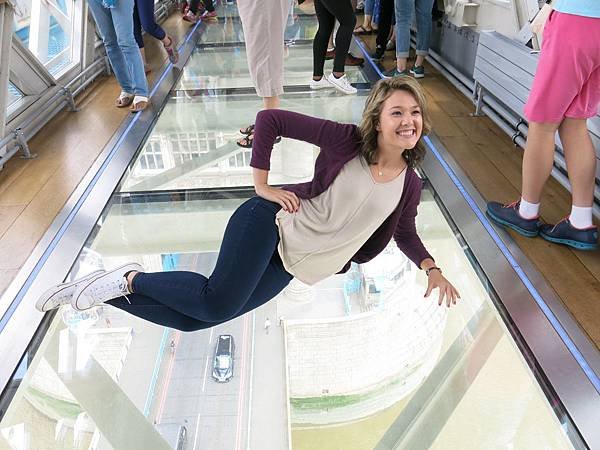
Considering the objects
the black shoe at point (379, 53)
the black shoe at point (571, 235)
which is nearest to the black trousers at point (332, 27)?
the black shoe at point (379, 53)

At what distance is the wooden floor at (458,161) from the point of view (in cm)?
199

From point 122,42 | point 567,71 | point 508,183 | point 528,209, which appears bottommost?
point 508,183

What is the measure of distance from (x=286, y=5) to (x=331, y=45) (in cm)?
253

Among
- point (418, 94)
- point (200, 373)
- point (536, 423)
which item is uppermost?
point (418, 94)

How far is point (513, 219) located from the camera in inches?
87.8

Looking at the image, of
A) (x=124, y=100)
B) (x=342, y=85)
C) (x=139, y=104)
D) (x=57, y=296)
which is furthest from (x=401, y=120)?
(x=124, y=100)

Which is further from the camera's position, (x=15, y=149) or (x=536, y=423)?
(x=15, y=149)

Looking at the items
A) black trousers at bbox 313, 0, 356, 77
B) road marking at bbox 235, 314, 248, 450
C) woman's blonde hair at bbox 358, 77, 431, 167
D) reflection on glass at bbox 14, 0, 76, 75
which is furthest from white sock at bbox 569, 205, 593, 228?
reflection on glass at bbox 14, 0, 76, 75

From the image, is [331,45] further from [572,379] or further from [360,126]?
[572,379]

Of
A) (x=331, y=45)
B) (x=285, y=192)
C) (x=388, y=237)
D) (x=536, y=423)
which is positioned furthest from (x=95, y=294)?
(x=331, y=45)

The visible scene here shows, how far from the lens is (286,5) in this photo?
255cm

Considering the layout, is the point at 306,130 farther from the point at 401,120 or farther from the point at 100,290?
the point at 100,290

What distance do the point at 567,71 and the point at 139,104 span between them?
110 inches

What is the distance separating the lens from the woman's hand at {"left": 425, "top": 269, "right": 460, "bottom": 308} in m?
1.72
